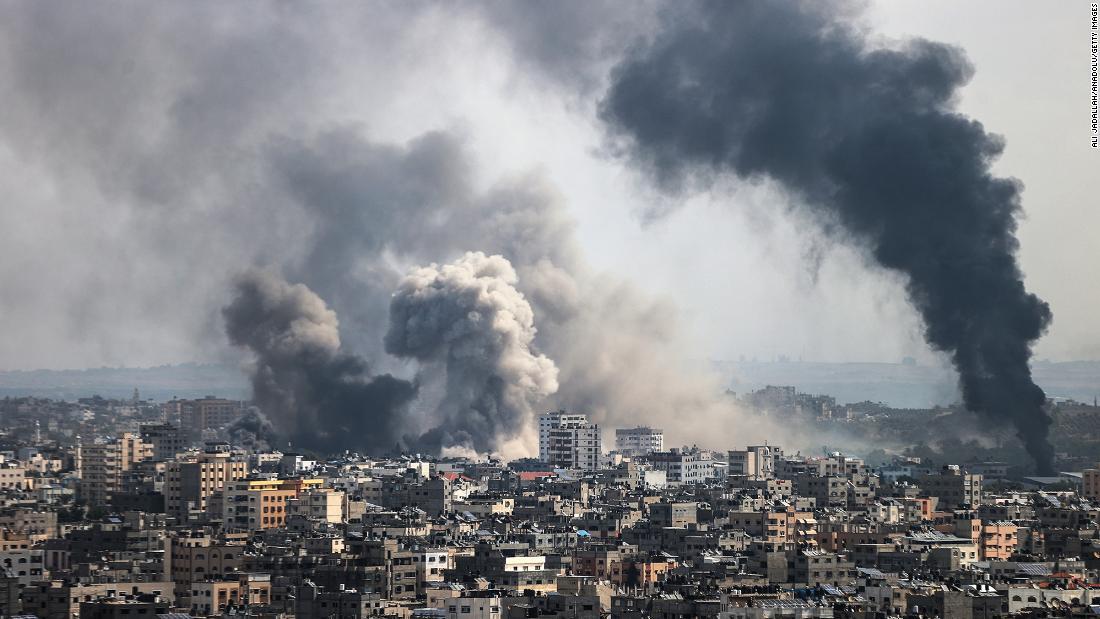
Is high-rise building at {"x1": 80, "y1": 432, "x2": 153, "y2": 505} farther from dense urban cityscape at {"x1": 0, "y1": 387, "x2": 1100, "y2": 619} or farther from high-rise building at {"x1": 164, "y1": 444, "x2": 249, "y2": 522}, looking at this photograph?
high-rise building at {"x1": 164, "y1": 444, "x2": 249, "y2": 522}

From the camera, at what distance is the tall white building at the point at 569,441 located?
131 meters

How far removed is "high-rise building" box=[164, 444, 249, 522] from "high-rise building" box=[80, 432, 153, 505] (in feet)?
11.8

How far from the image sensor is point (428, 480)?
10450 cm

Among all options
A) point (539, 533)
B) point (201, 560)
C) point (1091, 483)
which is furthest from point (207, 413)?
point (201, 560)

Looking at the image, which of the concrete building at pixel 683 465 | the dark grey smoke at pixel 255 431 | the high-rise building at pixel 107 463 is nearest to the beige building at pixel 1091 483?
the concrete building at pixel 683 465

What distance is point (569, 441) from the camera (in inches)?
5231

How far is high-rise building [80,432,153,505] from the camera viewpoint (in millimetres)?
107981

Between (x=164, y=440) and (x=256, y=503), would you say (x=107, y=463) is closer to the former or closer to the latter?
(x=164, y=440)

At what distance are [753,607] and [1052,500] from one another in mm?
40034

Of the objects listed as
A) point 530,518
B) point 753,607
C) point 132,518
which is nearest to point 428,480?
point 530,518

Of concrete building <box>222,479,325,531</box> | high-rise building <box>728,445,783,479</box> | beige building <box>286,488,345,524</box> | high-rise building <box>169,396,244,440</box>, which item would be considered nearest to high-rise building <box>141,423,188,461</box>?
high-rise building <box>169,396,244,440</box>

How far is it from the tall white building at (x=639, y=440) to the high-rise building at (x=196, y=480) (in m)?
39.4

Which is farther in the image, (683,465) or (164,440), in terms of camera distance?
(164,440)

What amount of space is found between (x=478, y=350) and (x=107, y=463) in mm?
25959
